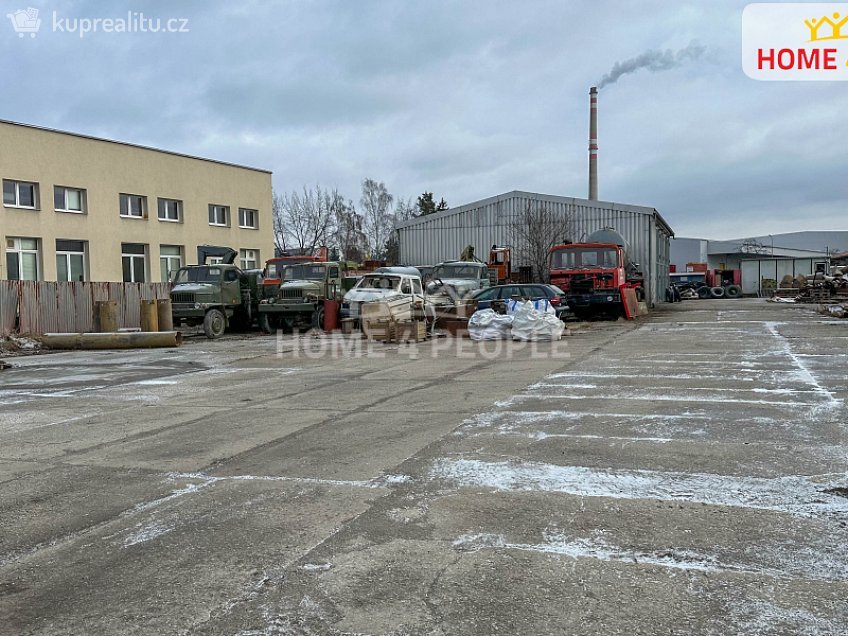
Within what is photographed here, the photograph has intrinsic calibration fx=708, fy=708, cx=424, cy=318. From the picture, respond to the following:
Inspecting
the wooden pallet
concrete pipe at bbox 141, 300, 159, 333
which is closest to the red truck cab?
the wooden pallet

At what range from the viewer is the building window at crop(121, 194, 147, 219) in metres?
30.6

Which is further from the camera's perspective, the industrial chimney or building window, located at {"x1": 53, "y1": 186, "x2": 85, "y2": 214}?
the industrial chimney

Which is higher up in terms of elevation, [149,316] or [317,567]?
[149,316]

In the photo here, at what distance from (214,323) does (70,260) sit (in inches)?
429

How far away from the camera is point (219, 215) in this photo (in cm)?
3544

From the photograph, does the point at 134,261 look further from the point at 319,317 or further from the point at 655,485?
the point at 655,485

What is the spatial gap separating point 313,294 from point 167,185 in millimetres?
14274

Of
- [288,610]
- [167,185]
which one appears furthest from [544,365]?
[167,185]

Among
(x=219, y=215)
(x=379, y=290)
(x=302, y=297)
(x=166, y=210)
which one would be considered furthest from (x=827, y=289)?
(x=166, y=210)

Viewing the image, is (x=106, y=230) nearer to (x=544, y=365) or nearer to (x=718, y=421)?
(x=544, y=365)

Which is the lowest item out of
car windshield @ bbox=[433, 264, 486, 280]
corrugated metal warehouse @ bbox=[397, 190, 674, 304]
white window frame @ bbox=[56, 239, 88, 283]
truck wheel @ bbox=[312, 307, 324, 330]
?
truck wheel @ bbox=[312, 307, 324, 330]

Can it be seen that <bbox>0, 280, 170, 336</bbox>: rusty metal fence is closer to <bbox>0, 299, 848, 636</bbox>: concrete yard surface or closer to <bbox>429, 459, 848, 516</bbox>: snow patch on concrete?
<bbox>0, 299, 848, 636</bbox>: concrete yard surface

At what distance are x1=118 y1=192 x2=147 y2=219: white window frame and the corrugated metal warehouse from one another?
1325 centimetres

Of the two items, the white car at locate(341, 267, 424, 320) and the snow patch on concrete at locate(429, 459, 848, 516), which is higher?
the white car at locate(341, 267, 424, 320)
